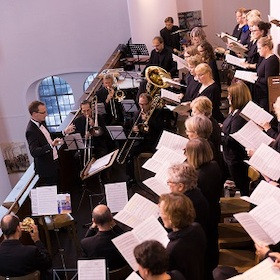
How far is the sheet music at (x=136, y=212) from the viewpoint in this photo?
381 centimetres

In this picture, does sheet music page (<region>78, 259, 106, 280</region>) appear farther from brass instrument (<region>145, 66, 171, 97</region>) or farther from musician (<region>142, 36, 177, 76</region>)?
musician (<region>142, 36, 177, 76</region>)

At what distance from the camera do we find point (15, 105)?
1471 cm

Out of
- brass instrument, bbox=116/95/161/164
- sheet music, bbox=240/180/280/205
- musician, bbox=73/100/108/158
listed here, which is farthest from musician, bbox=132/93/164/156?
sheet music, bbox=240/180/280/205

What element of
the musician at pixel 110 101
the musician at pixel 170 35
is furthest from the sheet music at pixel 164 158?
the musician at pixel 170 35

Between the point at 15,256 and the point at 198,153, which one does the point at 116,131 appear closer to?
the point at 198,153

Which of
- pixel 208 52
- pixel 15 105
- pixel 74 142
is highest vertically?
pixel 208 52

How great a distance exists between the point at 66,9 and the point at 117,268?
10863 millimetres

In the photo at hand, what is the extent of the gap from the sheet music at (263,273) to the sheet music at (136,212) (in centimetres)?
111

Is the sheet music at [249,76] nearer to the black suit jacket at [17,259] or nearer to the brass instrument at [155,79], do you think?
the brass instrument at [155,79]

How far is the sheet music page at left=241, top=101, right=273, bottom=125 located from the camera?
4.74 metres

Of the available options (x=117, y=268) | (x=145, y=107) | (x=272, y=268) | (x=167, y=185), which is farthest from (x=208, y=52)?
(x=272, y=268)

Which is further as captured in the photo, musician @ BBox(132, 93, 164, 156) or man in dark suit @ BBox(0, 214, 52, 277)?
musician @ BBox(132, 93, 164, 156)

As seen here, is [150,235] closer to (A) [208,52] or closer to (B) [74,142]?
(B) [74,142]

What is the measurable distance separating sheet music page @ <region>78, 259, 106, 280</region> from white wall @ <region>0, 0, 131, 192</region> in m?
10.7
